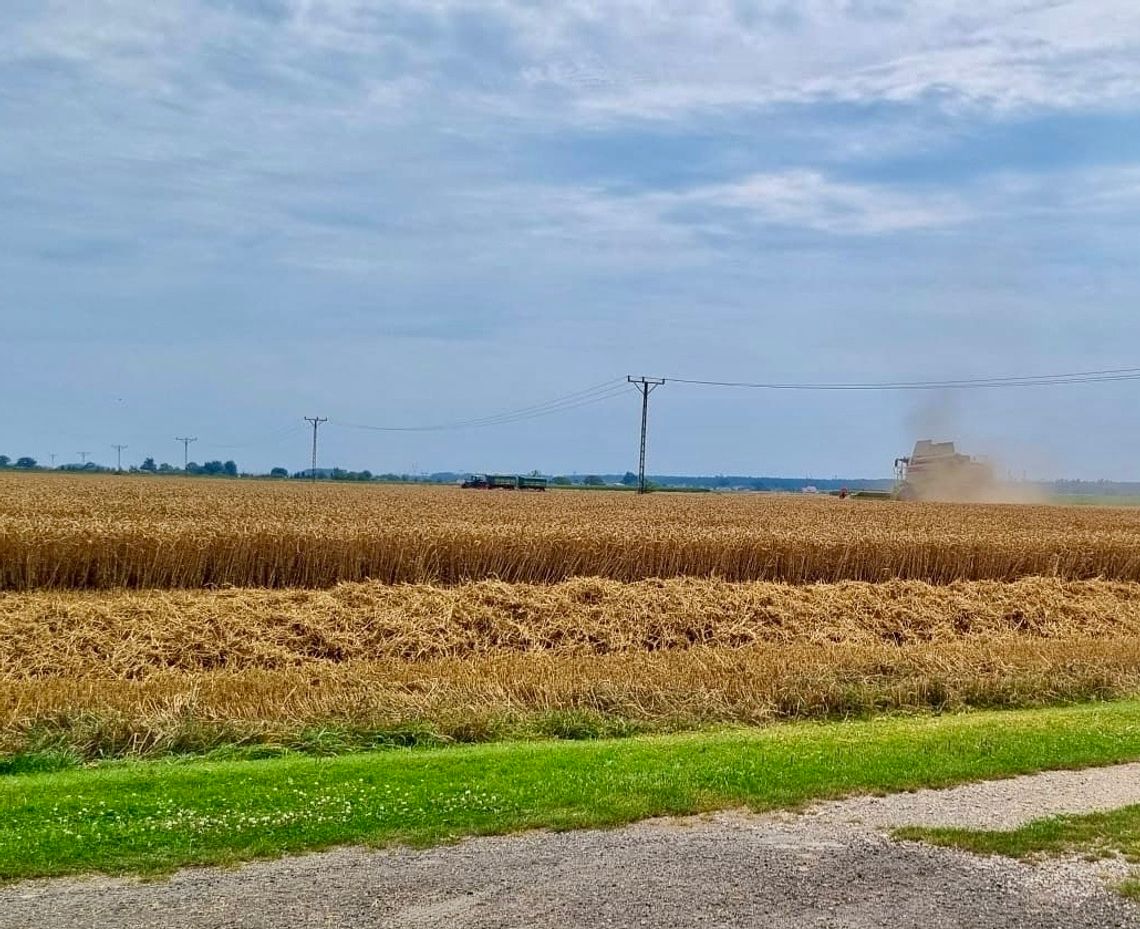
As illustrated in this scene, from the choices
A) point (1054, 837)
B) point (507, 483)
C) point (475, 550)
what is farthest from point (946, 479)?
point (1054, 837)

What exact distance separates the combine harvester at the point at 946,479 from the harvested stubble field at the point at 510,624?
50795 mm

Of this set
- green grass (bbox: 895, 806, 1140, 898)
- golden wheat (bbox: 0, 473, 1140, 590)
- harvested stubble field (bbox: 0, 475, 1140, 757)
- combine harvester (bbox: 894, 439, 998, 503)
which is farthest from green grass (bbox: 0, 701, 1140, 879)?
combine harvester (bbox: 894, 439, 998, 503)

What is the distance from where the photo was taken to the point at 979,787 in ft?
26.6

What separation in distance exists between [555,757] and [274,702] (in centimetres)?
373

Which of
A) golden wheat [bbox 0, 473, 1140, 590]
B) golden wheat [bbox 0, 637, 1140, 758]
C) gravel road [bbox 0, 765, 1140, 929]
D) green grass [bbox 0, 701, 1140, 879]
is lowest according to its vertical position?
golden wheat [bbox 0, 637, 1140, 758]

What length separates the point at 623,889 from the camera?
5.74m

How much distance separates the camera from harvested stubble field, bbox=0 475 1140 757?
37.3 ft

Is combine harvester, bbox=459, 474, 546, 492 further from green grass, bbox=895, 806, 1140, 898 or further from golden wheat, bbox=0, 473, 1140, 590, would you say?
green grass, bbox=895, 806, 1140, 898

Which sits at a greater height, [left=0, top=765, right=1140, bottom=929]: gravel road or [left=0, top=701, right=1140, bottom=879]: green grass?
[left=0, top=765, right=1140, bottom=929]: gravel road

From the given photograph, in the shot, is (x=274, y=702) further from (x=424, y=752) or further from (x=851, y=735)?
(x=851, y=735)

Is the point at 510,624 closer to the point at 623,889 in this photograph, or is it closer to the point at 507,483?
the point at 623,889

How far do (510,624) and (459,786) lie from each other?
33.1 ft

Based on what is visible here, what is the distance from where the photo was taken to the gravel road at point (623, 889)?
536 centimetres

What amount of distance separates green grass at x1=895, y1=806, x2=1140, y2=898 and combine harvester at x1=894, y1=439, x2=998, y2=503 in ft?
240
